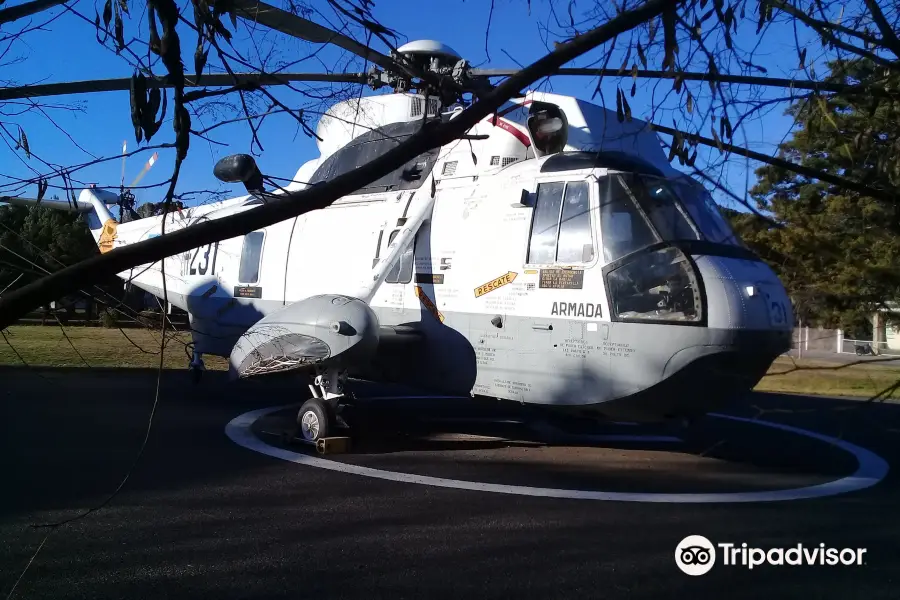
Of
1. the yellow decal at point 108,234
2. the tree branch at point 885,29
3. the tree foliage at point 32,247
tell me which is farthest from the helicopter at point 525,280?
the yellow decal at point 108,234

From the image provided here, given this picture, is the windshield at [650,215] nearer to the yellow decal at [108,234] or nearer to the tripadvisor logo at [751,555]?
the tripadvisor logo at [751,555]

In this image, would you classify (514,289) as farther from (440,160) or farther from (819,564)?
(819,564)

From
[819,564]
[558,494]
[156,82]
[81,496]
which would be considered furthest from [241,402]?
[156,82]

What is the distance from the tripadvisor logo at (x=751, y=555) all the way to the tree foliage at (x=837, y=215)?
102 inches

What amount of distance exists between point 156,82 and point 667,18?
1835 mm

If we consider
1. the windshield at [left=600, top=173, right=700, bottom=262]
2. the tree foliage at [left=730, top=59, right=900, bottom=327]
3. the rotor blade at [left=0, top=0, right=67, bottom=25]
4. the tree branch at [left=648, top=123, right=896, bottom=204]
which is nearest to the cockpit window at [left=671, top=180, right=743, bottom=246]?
the windshield at [left=600, top=173, right=700, bottom=262]

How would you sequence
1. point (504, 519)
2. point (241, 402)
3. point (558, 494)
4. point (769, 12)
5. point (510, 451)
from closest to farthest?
point (769, 12), point (504, 519), point (558, 494), point (510, 451), point (241, 402)

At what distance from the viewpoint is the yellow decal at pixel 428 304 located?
8586mm

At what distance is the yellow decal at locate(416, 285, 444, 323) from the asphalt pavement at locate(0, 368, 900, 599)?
1.55 meters

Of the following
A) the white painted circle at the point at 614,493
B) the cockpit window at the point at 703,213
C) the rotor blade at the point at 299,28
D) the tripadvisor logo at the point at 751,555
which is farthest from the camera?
the cockpit window at the point at 703,213

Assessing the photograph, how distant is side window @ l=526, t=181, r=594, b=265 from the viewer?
7.39 metres

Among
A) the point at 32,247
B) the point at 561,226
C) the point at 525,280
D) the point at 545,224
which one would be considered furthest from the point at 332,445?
the point at 32,247

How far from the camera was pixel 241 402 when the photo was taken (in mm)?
12836

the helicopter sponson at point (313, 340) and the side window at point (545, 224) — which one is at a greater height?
the side window at point (545, 224)
